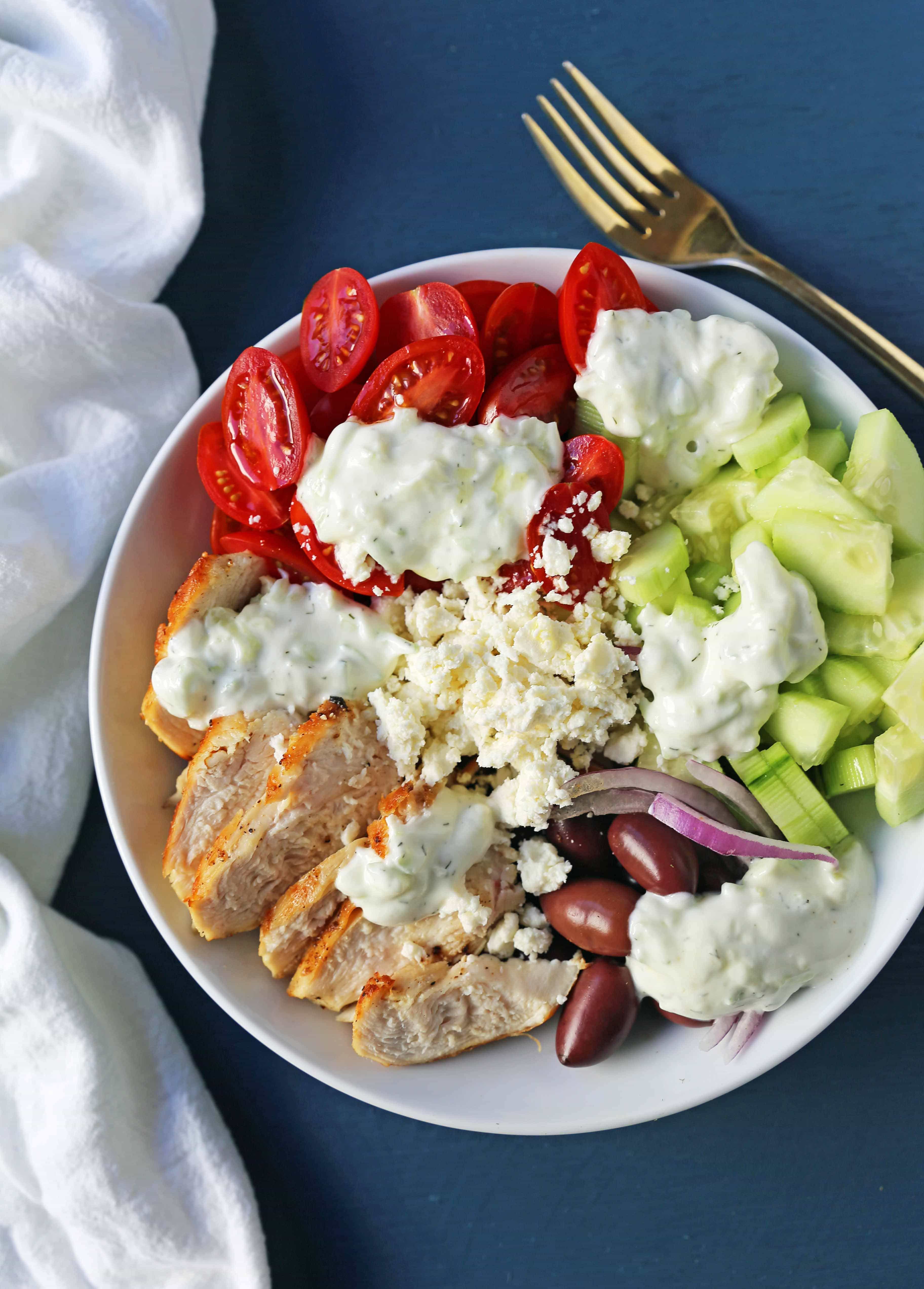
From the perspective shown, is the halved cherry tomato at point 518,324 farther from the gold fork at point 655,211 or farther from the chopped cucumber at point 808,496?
the chopped cucumber at point 808,496

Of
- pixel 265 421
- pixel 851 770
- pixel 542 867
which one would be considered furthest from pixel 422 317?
pixel 851 770

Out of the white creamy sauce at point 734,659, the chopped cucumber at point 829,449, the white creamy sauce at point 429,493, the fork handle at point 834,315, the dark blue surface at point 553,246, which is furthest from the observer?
the dark blue surface at point 553,246

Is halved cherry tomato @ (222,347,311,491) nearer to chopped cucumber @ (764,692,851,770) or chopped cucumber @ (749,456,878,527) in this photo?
chopped cucumber @ (749,456,878,527)

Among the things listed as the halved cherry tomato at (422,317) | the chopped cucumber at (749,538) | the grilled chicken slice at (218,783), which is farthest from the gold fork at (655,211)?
the grilled chicken slice at (218,783)

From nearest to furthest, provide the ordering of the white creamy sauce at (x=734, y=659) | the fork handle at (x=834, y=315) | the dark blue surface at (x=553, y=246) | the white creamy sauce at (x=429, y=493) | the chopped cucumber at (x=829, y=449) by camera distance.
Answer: the white creamy sauce at (x=734, y=659)
the white creamy sauce at (x=429, y=493)
the chopped cucumber at (x=829, y=449)
the fork handle at (x=834, y=315)
the dark blue surface at (x=553, y=246)

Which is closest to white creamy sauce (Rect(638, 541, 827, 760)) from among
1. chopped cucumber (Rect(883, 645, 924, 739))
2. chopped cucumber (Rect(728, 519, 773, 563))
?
chopped cucumber (Rect(728, 519, 773, 563))

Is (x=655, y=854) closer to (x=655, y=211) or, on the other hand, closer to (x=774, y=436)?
(x=774, y=436)
